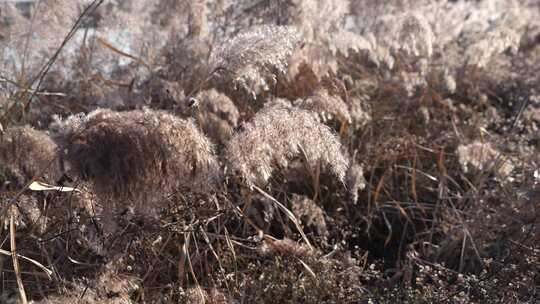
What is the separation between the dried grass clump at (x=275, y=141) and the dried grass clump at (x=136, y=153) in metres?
0.11

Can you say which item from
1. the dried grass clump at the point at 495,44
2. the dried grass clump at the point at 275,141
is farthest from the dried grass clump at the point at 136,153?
the dried grass clump at the point at 495,44

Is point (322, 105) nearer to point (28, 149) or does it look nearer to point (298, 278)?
point (298, 278)

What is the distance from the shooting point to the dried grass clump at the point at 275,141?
2465 millimetres

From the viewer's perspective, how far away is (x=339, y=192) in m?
3.85

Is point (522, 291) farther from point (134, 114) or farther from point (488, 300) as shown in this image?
point (134, 114)

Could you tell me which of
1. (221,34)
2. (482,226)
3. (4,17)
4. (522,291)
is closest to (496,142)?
(482,226)

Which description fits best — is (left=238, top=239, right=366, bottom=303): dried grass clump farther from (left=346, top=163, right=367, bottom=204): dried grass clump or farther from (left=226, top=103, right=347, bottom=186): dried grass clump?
(left=226, top=103, right=347, bottom=186): dried grass clump

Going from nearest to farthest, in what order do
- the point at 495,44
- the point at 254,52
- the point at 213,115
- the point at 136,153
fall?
1. the point at 136,153
2. the point at 254,52
3. the point at 213,115
4. the point at 495,44

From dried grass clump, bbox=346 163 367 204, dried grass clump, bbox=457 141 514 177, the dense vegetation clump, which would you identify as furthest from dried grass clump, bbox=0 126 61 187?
dried grass clump, bbox=457 141 514 177

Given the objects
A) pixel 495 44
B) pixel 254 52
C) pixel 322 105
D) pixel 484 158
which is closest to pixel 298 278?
pixel 322 105

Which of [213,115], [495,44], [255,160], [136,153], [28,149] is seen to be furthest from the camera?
[495,44]

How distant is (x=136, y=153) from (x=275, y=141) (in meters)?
0.49

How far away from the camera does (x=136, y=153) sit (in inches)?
87.4

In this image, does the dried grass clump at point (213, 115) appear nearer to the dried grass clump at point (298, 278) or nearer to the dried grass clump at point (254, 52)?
the dried grass clump at point (254, 52)
